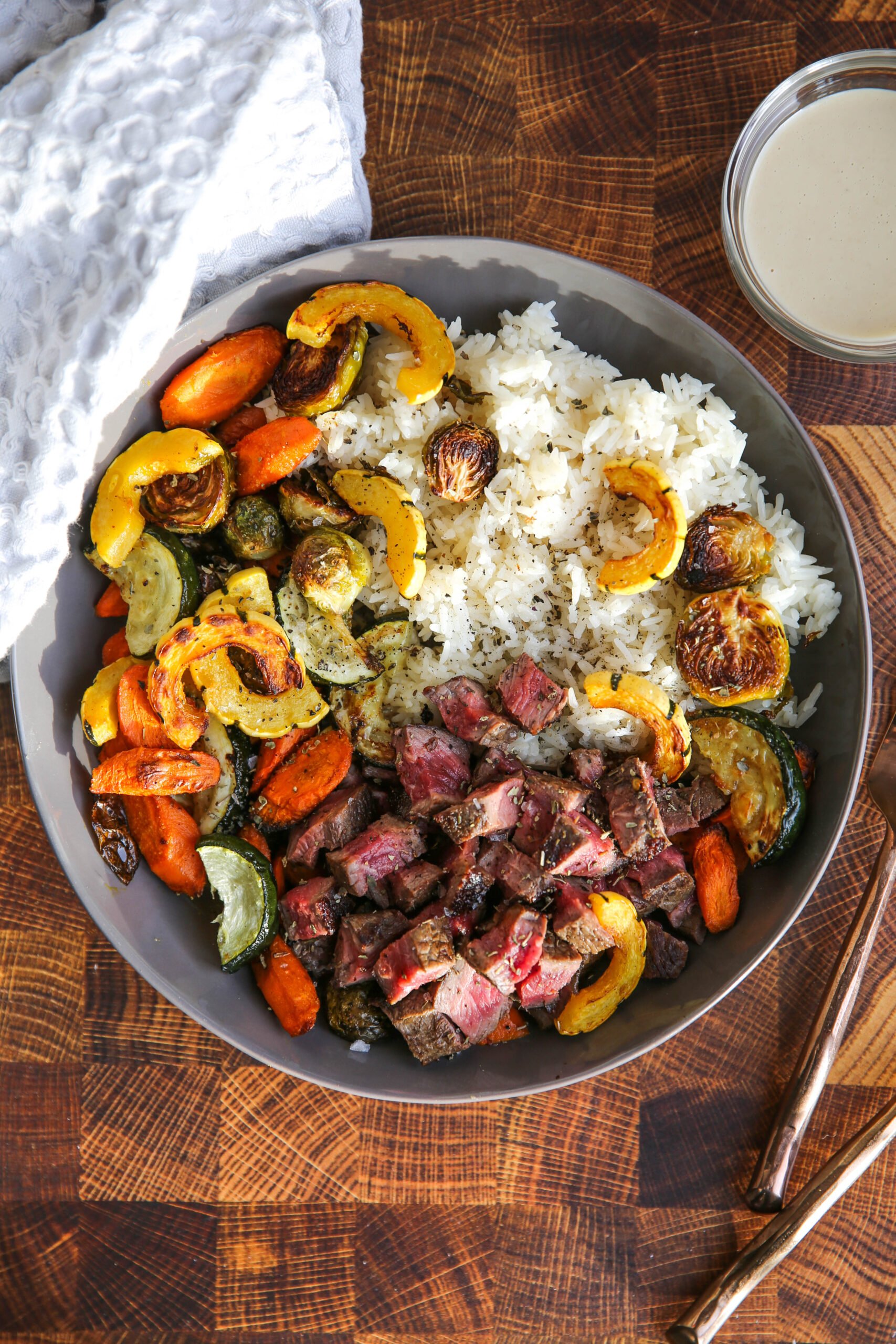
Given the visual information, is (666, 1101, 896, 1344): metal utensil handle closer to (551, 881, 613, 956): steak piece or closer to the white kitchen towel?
(551, 881, 613, 956): steak piece

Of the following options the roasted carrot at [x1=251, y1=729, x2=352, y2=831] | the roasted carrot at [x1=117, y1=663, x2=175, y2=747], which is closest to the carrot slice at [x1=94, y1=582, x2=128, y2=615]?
the roasted carrot at [x1=117, y1=663, x2=175, y2=747]

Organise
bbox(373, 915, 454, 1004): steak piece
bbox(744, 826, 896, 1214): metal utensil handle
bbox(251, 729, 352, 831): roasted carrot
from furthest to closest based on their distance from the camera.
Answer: bbox(744, 826, 896, 1214): metal utensil handle → bbox(251, 729, 352, 831): roasted carrot → bbox(373, 915, 454, 1004): steak piece

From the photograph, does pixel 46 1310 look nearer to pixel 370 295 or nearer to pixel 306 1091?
pixel 306 1091

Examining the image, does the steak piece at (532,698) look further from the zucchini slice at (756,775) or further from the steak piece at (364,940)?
the steak piece at (364,940)

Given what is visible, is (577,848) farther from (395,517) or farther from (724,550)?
(395,517)

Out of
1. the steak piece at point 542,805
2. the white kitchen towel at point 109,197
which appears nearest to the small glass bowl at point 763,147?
the white kitchen towel at point 109,197

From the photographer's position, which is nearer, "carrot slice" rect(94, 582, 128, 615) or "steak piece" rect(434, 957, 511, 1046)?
"steak piece" rect(434, 957, 511, 1046)
